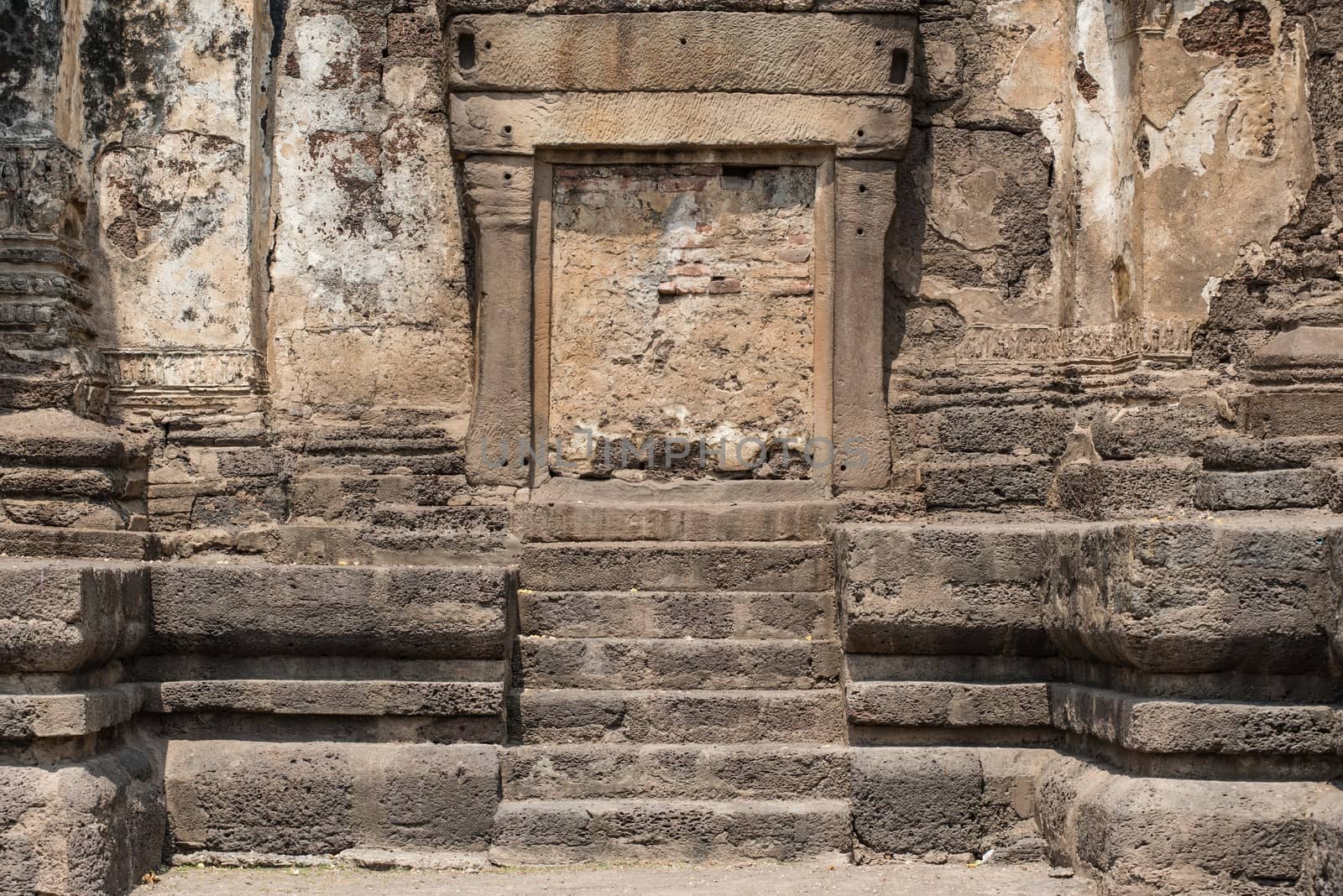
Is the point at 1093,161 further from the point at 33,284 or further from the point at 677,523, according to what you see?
the point at 33,284

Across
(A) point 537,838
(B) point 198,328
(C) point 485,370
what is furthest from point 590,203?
(A) point 537,838

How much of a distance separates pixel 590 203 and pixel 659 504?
5.19 ft

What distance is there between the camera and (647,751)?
21.9 feet

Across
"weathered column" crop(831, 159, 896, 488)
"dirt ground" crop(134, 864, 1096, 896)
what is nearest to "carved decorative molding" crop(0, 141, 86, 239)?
"dirt ground" crop(134, 864, 1096, 896)

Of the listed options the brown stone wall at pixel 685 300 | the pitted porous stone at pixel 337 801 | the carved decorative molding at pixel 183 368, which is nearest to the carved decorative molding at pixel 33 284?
the carved decorative molding at pixel 183 368

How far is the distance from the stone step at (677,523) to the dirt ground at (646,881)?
1997 millimetres

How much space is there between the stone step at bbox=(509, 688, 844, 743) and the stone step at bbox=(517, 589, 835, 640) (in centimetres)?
45

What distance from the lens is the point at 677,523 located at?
7.96 meters

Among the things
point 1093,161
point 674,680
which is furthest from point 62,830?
point 1093,161

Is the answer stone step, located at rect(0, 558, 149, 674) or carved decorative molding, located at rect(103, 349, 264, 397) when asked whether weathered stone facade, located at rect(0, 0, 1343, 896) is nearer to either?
carved decorative molding, located at rect(103, 349, 264, 397)

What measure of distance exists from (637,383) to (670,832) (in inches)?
108

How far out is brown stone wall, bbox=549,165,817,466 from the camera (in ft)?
27.7

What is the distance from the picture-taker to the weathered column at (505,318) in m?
8.31

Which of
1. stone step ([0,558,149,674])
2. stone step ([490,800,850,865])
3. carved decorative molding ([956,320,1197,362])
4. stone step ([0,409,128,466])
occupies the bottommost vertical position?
stone step ([490,800,850,865])
